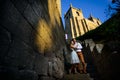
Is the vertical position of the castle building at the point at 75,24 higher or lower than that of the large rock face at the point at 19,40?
higher

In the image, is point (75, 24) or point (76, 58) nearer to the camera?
point (76, 58)

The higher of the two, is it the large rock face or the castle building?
the castle building

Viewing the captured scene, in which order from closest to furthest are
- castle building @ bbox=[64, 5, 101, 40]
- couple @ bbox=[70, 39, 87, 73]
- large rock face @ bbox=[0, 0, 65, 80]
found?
1. large rock face @ bbox=[0, 0, 65, 80]
2. couple @ bbox=[70, 39, 87, 73]
3. castle building @ bbox=[64, 5, 101, 40]

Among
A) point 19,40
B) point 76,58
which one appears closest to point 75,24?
point 76,58

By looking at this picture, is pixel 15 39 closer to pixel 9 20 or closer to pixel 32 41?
pixel 9 20

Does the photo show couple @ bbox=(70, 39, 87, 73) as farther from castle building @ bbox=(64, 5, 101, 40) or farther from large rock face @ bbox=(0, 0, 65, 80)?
castle building @ bbox=(64, 5, 101, 40)

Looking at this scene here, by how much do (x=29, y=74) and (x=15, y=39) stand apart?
544 mm

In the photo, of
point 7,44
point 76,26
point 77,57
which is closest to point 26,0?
point 7,44

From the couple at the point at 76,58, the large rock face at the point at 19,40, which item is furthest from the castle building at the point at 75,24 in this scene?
the large rock face at the point at 19,40

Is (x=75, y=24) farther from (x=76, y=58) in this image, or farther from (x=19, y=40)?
(x=19, y=40)


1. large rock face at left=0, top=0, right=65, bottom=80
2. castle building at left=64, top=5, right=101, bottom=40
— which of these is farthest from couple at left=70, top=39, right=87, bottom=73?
castle building at left=64, top=5, right=101, bottom=40

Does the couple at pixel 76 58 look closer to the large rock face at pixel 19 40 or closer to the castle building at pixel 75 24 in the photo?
the large rock face at pixel 19 40

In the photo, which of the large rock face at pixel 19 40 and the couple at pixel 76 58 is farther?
the couple at pixel 76 58

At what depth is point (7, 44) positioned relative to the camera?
50.6 inches
